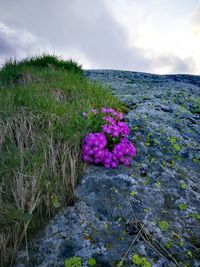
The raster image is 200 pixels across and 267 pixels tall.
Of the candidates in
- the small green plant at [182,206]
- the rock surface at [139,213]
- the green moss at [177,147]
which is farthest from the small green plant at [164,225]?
the green moss at [177,147]

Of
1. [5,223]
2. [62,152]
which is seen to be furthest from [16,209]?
[62,152]

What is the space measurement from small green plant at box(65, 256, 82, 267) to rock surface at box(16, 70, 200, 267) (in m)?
0.04

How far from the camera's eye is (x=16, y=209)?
2.74 metres

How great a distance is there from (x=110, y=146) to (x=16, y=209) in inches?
62.4

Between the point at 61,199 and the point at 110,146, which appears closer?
the point at 61,199

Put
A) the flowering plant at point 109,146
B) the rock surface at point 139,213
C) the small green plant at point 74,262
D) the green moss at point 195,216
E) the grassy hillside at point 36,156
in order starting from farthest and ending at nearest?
1. the flowering plant at point 109,146
2. the green moss at point 195,216
3. the grassy hillside at point 36,156
4. the rock surface at point 139,213
5. the small green plant at point 74,262

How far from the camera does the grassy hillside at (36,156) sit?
2672 millimetres

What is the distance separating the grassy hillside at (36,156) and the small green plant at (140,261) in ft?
2.85

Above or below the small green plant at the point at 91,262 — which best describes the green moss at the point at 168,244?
above

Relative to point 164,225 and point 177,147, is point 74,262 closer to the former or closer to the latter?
point 164,225

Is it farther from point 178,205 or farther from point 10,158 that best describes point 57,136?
point 178,205

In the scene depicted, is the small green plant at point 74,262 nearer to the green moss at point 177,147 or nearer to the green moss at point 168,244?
the green moss at point 168,244

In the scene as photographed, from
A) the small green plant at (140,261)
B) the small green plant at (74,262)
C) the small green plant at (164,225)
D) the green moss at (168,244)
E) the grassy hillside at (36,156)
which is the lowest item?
the small green plant at (74,262)

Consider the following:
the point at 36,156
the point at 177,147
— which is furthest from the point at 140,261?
the point at 177,147
